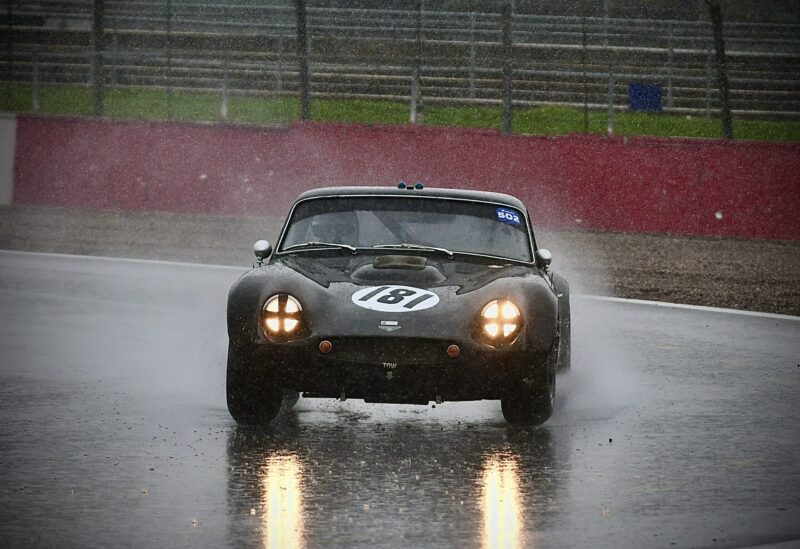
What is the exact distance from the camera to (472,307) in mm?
7570

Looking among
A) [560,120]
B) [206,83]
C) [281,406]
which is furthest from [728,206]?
[281,406]

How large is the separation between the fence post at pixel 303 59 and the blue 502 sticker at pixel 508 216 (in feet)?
47.7

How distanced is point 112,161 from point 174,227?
2.29 metres

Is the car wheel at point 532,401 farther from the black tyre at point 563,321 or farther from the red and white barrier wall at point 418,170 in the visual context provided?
the red and white barrier wall at point 418,170

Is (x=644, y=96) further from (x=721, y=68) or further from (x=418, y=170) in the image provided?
(x=418, y=170)

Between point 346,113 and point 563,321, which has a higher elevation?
point 346,113

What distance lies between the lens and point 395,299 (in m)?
7.59

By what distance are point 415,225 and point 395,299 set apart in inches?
55.3

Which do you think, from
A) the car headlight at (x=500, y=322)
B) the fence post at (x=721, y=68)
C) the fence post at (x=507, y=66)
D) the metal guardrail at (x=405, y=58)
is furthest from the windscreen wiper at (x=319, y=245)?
the metal guardrail at (x=405, y=58)

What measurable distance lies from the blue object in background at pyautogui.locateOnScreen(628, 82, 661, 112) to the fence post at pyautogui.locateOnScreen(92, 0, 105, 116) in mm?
8507

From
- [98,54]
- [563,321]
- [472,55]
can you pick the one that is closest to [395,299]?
[563,321]

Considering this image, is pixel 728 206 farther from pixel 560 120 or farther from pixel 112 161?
pixel 112 161

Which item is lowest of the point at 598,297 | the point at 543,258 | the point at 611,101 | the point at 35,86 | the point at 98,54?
the point at 598,297

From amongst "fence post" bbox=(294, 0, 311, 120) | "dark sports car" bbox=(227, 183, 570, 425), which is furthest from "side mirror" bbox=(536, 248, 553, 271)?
"fence post" bbox=(294, 0, 311, 120)
